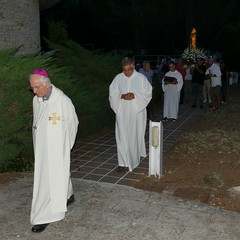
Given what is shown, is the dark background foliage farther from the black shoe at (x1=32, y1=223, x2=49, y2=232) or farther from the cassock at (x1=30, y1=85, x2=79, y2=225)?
the black shoe at (x1=32, y1=223, x2=49, y2=232)

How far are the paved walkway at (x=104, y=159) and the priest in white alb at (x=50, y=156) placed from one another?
6.16 feet

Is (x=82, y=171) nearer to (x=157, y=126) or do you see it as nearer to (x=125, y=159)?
(x=125, y=159)

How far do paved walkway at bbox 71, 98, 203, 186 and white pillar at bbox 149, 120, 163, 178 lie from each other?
32cm

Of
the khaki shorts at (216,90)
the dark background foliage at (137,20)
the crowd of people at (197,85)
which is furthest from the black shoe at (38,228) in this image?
the dark background foliage at (137,20)

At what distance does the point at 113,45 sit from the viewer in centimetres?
4303

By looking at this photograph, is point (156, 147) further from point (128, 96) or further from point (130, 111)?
point (128, 96)

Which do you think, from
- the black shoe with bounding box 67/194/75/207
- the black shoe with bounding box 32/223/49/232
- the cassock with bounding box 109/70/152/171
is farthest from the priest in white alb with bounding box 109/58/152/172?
the black shoe with bounding box 32/223/49/232

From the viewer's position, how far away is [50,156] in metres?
4.65

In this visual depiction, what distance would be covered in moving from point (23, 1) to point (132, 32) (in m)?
28.3

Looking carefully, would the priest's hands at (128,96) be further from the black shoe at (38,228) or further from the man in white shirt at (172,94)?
the man in white shirt at (172,94)

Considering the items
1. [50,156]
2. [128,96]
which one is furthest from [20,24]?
[50,156]

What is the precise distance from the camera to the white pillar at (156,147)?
6.33m

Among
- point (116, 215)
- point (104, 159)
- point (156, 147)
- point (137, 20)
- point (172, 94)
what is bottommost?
point (104, 159)

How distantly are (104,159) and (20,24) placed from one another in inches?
309
